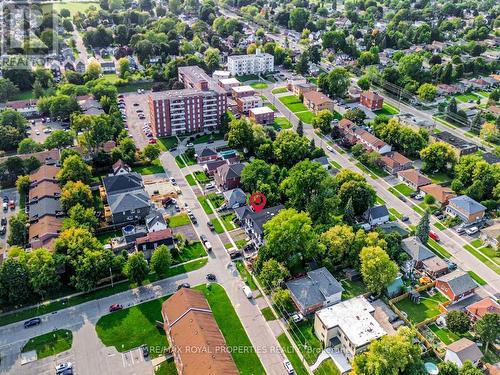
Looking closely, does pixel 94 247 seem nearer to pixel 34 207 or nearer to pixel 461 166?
pixel 34 207

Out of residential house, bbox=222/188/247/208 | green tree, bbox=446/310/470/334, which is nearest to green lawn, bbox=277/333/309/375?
green tree, bbox=446/310/470/334

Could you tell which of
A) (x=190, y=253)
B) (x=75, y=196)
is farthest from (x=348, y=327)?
(x=75, y=196)

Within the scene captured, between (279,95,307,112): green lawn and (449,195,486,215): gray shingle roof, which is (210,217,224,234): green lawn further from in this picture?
(279,95,307,112): green lawn

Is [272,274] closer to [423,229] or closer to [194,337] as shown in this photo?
[194,337]

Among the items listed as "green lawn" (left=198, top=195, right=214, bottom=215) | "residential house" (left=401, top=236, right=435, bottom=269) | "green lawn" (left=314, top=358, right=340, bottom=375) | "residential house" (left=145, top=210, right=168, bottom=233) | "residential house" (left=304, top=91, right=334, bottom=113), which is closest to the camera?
"green lawn" (left=314, top=358, right=340, bottom=375)

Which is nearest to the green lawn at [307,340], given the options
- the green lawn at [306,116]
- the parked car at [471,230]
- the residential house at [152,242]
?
the residential house at [152,242]

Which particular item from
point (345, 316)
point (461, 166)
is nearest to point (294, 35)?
point (461, 166)
